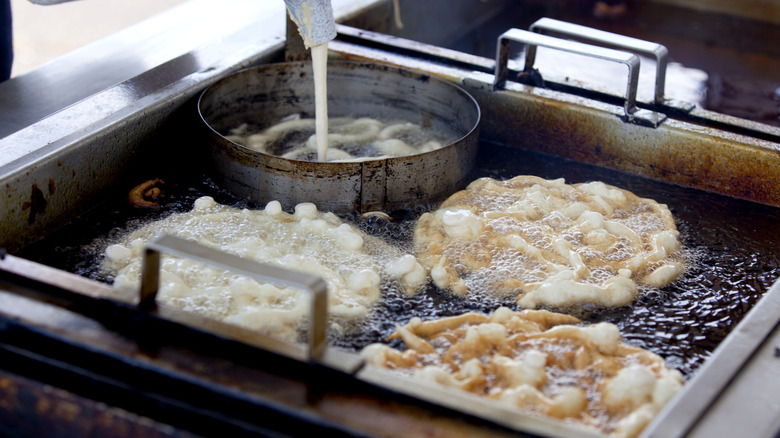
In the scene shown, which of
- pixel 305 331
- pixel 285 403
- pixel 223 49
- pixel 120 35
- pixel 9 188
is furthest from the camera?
pixel 120 35

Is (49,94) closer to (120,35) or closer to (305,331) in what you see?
(120,35)

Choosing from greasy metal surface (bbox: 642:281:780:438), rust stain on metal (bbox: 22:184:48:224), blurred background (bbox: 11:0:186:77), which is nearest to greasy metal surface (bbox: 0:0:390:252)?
rust stain on metal (bbox: 22:184:48:224)

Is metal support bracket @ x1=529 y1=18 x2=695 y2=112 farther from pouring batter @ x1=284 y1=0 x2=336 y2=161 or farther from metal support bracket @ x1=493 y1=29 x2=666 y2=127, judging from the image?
pouring batter @ x1=284 y1=0 x2=336 y2=161

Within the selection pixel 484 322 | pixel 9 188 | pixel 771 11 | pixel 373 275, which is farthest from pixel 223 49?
pixel 771 11

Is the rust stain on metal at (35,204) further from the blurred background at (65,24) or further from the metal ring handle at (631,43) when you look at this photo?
the blurred background at (65,24)

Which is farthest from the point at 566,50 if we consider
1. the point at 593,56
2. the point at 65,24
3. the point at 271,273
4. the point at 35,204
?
the point at 65,24

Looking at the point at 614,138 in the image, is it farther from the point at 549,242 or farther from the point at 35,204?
the point at 35,204
